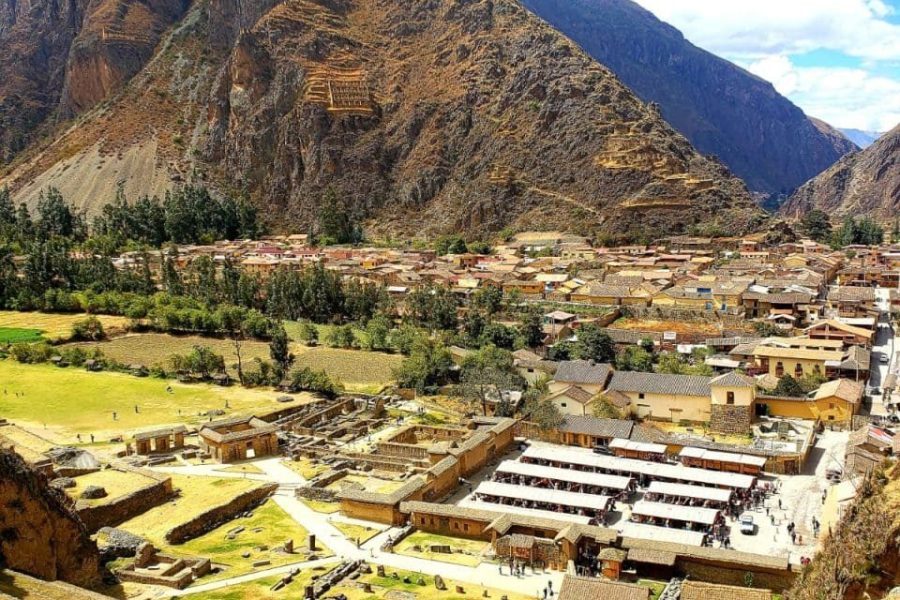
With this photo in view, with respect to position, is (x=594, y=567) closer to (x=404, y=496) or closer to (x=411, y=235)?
(x=404, y=496)

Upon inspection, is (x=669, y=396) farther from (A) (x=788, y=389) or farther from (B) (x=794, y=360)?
(B) (x=794, y=360)

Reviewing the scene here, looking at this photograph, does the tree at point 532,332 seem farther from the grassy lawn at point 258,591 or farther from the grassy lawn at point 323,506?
the grassy lawn at point 258,591

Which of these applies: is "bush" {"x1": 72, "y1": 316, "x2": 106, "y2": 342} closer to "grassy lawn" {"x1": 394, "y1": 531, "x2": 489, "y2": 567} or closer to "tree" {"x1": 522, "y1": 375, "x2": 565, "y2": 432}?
"tree" {"x1": 522, "y1": 375, "x2": 565, "y2": 432}

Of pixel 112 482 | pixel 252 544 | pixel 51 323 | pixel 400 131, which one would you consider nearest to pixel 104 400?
pixel 112 482

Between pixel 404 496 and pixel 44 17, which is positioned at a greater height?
pixel 44 17

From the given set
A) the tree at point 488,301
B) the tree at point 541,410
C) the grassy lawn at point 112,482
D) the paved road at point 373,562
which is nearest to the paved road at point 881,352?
the tree at point 541,410

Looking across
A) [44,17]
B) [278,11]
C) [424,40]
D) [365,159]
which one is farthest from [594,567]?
[44,17]

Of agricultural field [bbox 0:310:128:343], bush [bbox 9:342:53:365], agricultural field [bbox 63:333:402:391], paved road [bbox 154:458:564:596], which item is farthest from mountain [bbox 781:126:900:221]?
paved road [bbox 154:458:564:596]
